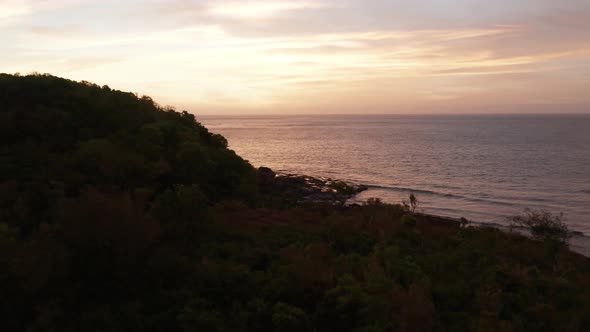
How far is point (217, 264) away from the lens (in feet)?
50.0

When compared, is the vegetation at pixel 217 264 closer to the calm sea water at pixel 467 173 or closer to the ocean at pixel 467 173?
the ocean at pixel 467 173

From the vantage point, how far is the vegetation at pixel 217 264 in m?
11.8

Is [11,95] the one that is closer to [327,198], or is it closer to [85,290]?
[85,290]

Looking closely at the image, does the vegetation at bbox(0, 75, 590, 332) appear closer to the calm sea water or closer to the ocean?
the ocean

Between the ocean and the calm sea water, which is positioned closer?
the ocean

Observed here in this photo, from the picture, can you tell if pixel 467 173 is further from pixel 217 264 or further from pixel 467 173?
pixel 217 264

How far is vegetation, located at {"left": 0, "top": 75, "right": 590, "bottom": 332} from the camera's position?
11.8m

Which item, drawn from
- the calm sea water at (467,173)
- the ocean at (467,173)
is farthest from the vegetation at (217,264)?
the calm sea water at (467,173)

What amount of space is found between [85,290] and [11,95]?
75.9 feet

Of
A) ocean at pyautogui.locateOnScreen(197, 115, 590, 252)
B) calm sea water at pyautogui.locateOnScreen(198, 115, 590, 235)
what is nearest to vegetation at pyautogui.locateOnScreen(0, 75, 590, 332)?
ocean at pyautogui.locateOnScreen(197, 115, 590, 252)

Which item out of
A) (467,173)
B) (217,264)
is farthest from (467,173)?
(217,264)

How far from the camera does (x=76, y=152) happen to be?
2338 centimetres

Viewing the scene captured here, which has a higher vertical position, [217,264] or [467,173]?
[217,264]

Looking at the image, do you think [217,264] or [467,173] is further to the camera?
[467,173]
